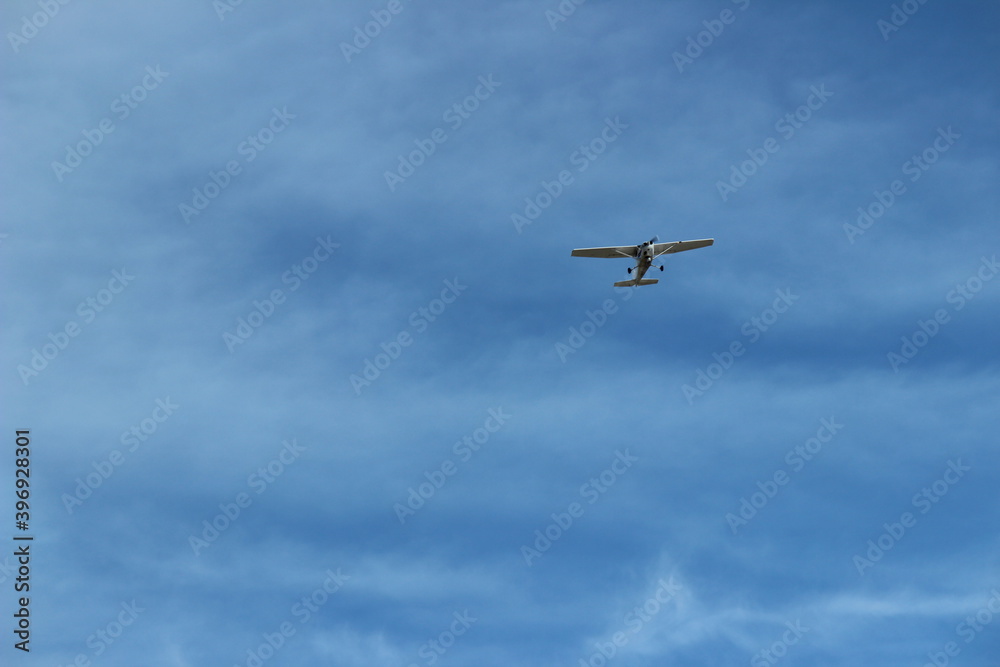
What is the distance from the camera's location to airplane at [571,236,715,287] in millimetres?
159875

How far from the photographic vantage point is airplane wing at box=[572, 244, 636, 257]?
530 feet

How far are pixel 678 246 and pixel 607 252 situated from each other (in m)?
10.5

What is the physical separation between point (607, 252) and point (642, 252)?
5.59 meters

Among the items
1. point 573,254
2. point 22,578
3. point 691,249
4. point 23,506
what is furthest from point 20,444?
point 691,249

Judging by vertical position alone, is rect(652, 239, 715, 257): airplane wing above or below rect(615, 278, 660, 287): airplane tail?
above

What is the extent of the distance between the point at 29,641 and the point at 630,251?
3717 inches

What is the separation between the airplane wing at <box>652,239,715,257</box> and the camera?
161 m

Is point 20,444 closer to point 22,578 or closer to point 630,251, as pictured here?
point 22,578

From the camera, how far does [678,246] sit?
161875 millimetres

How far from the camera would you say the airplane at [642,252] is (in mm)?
159875

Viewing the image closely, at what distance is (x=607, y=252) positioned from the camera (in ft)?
534

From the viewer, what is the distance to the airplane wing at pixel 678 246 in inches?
6324

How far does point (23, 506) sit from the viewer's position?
112 meters

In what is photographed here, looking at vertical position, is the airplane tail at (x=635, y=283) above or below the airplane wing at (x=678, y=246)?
below
